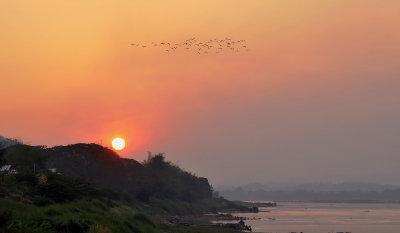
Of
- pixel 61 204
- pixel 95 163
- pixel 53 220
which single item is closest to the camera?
pixel 53 220

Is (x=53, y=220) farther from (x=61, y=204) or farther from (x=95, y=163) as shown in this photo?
(x=95, y=163)

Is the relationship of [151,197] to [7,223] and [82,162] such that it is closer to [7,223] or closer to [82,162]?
[82,162]

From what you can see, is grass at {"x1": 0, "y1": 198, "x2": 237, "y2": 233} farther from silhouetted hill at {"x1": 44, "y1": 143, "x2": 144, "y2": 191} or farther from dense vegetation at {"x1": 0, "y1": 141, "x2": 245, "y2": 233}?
silhouetted hill at {"x1": 44, "y1": 143, "x2": 144, "y2": 191}

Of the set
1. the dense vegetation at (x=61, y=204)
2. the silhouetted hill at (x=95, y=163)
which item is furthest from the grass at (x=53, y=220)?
the silhouetted hill at (x=95, y=163)

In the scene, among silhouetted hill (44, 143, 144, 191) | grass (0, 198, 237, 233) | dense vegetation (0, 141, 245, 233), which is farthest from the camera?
silhouetted hill (44, 143, 144, 191)

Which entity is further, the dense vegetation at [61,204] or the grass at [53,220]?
the dense vegetation at [61,204]

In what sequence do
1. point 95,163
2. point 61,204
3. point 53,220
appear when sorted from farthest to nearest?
point 95,163 → point 61,204 → point 53,220

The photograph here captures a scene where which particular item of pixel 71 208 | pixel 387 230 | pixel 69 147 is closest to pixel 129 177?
pixel 69 147

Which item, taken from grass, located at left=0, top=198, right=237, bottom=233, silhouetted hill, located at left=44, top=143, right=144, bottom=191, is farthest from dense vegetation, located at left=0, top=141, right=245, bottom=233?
silhouetted hill, located at left=44, top=143, right=144, bottom=191

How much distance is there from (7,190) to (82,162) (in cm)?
10642

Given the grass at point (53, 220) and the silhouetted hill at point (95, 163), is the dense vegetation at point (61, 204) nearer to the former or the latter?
the grass at point (53, 220)

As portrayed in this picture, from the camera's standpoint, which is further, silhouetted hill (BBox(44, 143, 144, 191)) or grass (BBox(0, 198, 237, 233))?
silhouetted hill (BBox(44, 143, 144, 191))

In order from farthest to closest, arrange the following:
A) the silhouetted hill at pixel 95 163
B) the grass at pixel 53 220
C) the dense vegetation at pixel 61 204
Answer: the silhouetted hill at pixel 95 163
the dense vegetation at pixel 61 204
the grass at pixel 53 220

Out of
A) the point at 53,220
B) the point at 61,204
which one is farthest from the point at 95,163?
the point at 53,220
